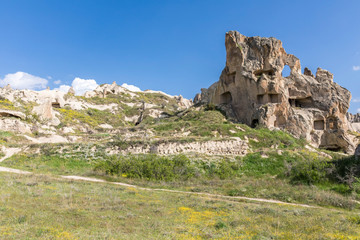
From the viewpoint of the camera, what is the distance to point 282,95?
36.5 meters

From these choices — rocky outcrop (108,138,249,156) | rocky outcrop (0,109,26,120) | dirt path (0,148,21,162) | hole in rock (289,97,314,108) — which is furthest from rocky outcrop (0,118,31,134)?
hole in rock (289,97,314,108)

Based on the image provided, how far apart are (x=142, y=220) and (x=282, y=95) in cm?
3495

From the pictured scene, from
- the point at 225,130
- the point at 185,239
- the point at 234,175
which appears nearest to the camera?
the point at 185,239

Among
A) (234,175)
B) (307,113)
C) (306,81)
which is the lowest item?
(234,175)

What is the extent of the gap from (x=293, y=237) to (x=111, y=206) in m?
6.26

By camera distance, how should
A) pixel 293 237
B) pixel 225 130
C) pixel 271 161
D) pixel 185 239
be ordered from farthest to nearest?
pixel 225 130
pixel 271 161
pixel 293 237
pixel 185 239

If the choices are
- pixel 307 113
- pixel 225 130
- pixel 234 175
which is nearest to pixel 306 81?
pixel 307 113

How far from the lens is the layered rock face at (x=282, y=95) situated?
3616 cm

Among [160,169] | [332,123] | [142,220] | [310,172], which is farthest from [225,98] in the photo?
[142,220]

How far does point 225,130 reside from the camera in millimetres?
32188

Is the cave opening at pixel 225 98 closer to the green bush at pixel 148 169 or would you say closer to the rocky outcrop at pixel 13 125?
the green bush at pixel 148 169

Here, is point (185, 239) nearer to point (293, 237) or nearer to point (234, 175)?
point (293, 237)

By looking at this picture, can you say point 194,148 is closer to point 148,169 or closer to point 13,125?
point 148,169

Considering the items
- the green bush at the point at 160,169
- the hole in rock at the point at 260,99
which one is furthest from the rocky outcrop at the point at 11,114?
the hole in rock at the point at 260,99
